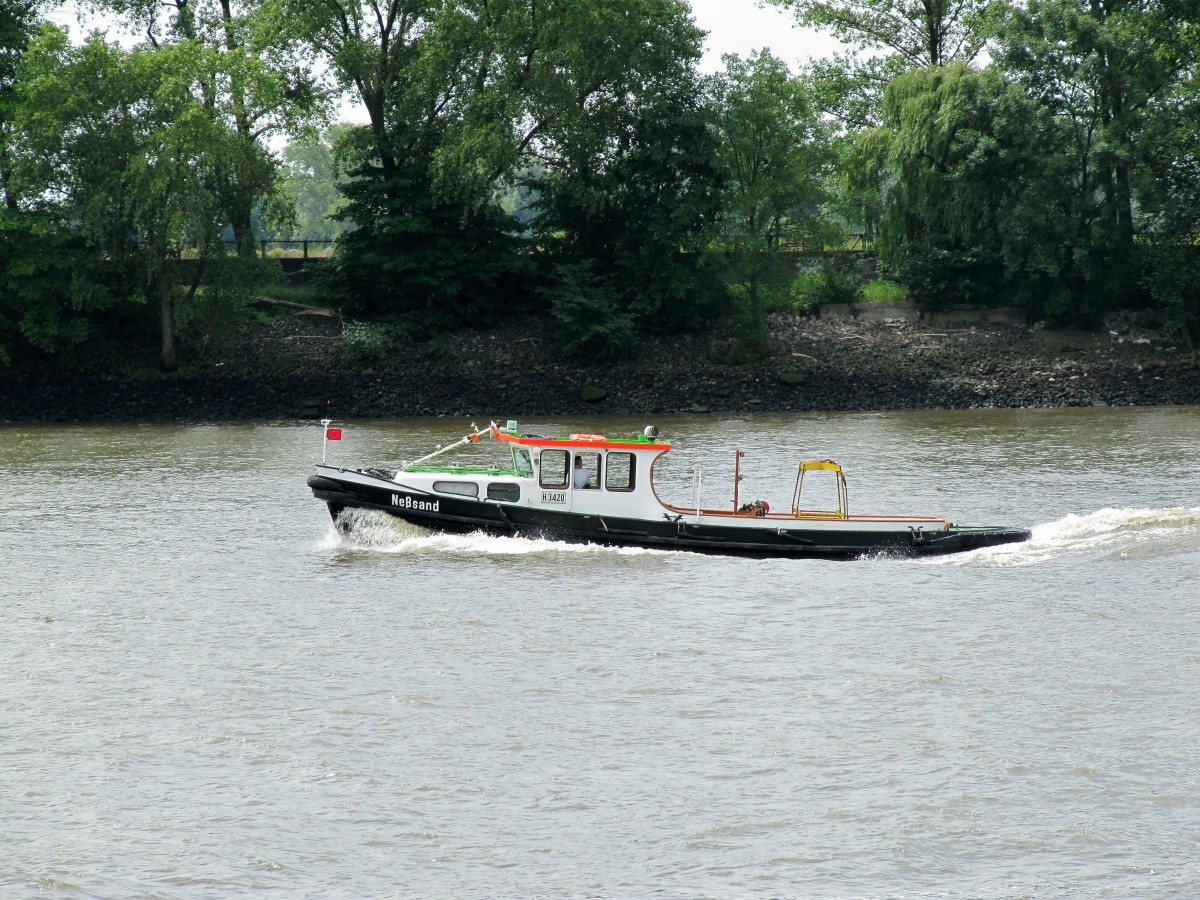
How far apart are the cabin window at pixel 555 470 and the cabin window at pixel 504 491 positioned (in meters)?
0.58

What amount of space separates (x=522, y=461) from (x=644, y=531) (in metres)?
2.93

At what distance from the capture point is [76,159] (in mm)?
54750

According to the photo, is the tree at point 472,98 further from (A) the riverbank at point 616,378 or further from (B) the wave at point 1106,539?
(B) the wave at point 1106,539

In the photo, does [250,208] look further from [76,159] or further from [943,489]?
[943,489]

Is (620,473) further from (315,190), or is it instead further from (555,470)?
(315,190)

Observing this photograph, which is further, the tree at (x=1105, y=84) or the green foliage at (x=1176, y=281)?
the green foliage at (x=1176, y=281)

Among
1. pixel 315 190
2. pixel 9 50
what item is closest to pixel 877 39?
pixel 9 50

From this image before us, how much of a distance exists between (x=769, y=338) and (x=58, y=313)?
29781mm

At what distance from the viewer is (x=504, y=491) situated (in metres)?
29.2

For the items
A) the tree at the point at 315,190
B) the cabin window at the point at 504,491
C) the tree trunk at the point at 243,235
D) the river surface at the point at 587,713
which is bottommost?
the river surface at the point at 587,713

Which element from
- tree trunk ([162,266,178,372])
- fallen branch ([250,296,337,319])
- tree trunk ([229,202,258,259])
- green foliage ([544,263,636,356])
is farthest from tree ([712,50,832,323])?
tree trunk ([162,266,178,372])

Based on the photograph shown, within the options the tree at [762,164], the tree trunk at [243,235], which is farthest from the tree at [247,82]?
the tree at [762,164]

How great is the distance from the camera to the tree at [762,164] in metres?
62.4

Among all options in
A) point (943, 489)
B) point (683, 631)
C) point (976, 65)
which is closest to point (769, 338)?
point (976, 65)
